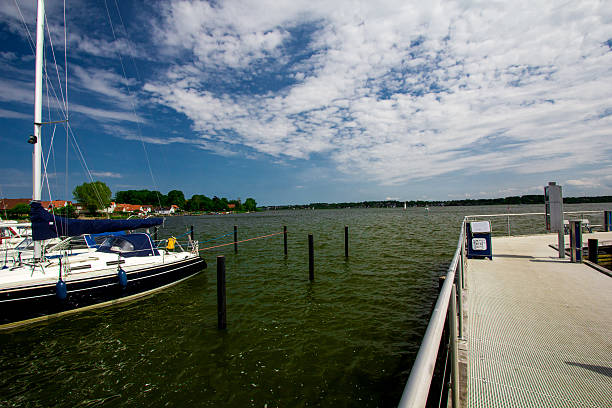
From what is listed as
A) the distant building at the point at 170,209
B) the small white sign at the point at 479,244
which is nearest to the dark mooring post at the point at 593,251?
the small white sign at the point at 479,244

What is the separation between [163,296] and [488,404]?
37.0ft

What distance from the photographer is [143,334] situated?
7.82 m

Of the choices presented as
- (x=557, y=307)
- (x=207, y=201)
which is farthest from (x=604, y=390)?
(x=207, y=201)

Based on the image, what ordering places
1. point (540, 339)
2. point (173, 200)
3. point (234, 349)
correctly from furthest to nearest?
1. point (173, 200)
2. point (234, 349)
3. point (540, 339)

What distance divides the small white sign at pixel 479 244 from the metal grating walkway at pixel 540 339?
2.03m

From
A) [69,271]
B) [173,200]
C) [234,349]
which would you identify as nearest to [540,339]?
[234,349]

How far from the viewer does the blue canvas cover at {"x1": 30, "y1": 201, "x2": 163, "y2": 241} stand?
9188 mm

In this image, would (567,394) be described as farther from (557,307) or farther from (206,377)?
(206,377)

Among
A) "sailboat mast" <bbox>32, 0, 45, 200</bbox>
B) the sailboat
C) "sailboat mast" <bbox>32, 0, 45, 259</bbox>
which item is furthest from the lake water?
"sailboat mast" <bbox>32, 0, 45, 200</bbox>

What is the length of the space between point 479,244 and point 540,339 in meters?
6.28

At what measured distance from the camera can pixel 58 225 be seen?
954 cm

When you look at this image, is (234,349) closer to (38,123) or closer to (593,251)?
(38,123)

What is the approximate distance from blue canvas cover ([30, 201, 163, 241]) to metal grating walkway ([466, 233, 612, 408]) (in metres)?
12.0

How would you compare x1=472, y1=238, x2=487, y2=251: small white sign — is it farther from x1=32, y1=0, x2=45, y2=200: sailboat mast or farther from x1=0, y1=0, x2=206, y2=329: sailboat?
x1=32, y1=0, x2=45, y2=200: sailboat mast
